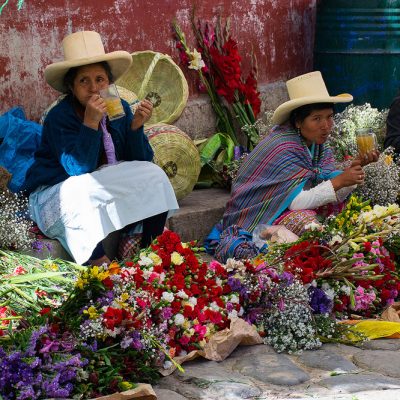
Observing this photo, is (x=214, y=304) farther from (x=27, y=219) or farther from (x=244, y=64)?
(x=244, y=64)

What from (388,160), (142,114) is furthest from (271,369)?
(388,160)

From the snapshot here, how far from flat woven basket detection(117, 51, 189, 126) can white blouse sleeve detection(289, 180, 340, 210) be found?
150 cm

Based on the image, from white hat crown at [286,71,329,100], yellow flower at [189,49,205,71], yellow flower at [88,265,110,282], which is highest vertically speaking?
yellow flower at [189,49,205,71]

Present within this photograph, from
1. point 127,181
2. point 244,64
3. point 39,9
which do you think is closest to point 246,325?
point 127,181

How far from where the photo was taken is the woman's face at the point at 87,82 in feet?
18.6

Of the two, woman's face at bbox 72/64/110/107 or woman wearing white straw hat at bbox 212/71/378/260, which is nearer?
woman's face at bbox 72/64/110/107

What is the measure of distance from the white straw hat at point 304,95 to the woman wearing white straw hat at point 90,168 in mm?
863

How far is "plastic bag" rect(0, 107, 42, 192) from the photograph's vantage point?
605 centimetres

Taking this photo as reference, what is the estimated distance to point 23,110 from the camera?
21.0ft

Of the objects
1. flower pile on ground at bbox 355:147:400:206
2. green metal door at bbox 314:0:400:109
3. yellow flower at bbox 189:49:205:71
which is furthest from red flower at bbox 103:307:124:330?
green metal door at bbox 314:0:400:109

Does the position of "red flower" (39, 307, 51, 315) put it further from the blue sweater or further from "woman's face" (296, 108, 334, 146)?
"woman's face" (296, 108, 334, 146)

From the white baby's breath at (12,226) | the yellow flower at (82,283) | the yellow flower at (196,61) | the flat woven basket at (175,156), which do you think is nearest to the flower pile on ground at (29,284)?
the white baby's breath at (12,226)

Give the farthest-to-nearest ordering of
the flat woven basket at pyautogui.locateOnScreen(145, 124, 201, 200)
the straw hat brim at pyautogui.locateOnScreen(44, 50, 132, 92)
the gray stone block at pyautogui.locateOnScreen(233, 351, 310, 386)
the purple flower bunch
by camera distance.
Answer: the flat woven basket at pyautogui.locateOnScreen(145, 124, 201, 200), the straw hat brim at pyautogui.locateOnScreen(44, 50, 132, 92), the gray stone block at pyautogui.locateOnScreen(233, 351, 310, 386), the purple flower bunch

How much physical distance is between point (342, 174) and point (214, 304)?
1.66 metres
